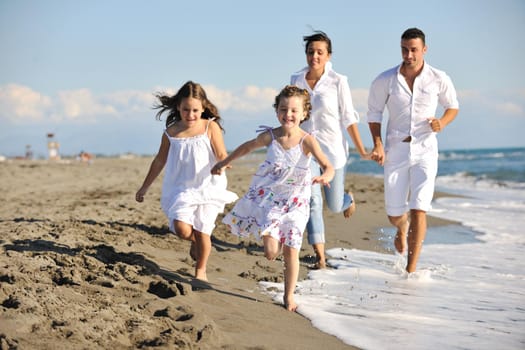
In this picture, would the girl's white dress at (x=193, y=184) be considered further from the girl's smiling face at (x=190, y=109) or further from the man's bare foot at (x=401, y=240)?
the man's bare foot at (x=401, y=240)

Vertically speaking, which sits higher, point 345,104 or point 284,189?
point 345,104

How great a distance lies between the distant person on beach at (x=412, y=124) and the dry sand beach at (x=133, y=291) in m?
1.16

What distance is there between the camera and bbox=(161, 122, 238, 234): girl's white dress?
17.1 feet

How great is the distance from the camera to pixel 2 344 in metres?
3.01

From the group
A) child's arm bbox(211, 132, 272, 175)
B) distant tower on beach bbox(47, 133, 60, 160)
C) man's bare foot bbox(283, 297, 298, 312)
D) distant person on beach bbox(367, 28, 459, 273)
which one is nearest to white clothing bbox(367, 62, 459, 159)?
distant person on beach bbox(367, 28, 459, 273)

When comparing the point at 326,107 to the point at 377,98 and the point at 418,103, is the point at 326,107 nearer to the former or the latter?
the point at 377,98

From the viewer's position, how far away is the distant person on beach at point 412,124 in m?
5.64

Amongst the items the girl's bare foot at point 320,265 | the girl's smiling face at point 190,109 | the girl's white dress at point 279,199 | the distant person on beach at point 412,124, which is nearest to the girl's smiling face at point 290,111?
the girl's white dress at point 279,199

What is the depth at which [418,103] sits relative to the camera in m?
5.64

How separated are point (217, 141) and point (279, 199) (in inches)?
41.1

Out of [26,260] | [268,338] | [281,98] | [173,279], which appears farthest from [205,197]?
[268,338]

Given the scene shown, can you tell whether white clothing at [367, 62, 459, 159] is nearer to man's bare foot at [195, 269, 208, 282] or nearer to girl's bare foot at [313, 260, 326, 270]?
girl's bare foot at [313, 260, 326, 270]

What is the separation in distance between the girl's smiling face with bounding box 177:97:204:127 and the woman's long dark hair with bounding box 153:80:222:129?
0.04 meters

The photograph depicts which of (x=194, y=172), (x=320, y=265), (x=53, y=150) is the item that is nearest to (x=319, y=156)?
(x=194, y=172)
